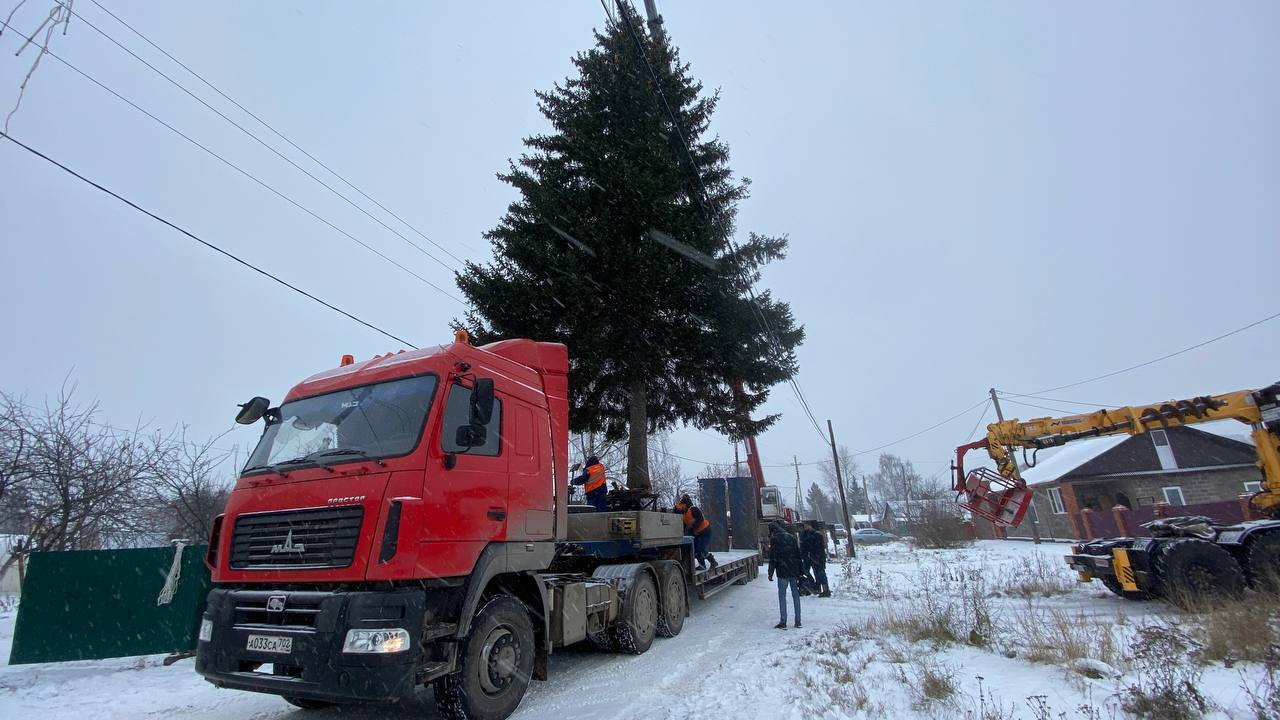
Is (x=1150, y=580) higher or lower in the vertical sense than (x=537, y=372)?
lower

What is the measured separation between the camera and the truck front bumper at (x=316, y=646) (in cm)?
381

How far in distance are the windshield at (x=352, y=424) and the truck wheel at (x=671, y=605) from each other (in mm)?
5078

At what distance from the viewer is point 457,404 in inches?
192

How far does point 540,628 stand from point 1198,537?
35.4ft

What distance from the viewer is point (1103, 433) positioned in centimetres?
1229

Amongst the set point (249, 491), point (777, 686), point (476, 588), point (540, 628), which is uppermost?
point (249, 491)

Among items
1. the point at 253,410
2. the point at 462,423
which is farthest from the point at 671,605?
the point at 253,410

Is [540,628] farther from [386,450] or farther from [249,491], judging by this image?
[249,491]

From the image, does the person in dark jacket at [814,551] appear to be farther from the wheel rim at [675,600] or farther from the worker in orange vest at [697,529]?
the wheel rim at [675,600]

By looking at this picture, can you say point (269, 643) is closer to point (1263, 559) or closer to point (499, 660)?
point (499, 660)

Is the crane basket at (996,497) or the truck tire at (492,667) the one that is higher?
the crane basket at (996,497)

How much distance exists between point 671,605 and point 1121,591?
8.65m

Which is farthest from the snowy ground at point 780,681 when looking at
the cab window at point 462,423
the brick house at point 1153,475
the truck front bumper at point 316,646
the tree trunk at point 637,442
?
the brick house at point 1153,475

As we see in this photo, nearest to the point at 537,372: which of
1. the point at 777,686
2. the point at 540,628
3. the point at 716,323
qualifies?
the point at 540,628
